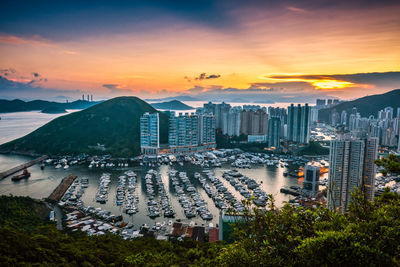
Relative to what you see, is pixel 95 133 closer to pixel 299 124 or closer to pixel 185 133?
pixel 185 133

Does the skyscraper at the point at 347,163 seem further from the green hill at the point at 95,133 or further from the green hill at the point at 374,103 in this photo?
the green hill at the point at 374,103

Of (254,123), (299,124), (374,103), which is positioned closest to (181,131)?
(254,123)

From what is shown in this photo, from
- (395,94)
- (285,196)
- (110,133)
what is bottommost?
(285,196)

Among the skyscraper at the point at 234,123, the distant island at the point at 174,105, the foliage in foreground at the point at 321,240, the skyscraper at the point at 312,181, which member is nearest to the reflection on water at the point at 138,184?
the skyscraper at the point at 312,181

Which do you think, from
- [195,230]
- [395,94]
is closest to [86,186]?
[195,230]

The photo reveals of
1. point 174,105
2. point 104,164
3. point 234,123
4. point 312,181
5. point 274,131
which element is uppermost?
point 174,105

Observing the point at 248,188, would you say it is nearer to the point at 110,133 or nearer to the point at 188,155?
the point at 188,155
